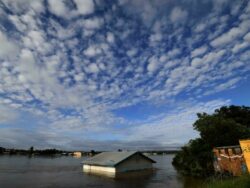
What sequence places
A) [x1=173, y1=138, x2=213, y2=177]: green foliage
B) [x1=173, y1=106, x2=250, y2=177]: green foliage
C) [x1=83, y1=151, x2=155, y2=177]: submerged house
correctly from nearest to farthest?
[x1=173, y1=138, x2=213, y2=177]: green foliage → [x1=173, y1=106, x2=250, y2=177]: green foliage → [x1=83, y1=151, x2=155, y2=177]: submerged house

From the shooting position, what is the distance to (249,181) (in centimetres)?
1473

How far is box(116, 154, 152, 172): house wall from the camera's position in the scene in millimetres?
40031

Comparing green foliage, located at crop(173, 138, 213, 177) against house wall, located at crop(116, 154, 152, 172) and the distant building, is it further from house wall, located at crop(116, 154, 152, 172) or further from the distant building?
house wall, located at crop(116, 154, 152, 172)

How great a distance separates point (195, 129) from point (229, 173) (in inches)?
446

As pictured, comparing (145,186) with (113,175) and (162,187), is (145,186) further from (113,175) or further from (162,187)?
(113,175)

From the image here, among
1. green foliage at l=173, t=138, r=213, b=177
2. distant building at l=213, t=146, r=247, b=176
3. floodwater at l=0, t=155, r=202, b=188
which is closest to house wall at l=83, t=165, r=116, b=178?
floodwater at l=0, t=155, r=202, b=188

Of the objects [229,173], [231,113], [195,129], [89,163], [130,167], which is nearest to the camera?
[229,173]

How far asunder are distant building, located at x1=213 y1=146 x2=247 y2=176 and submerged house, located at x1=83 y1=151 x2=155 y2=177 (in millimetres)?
15364

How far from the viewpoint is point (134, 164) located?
4309cm

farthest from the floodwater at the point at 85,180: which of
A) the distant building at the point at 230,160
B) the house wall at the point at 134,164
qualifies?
the distant building at the point at 230,160

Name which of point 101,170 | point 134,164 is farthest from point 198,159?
point 101,170

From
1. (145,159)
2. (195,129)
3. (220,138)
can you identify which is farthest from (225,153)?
(145,159)

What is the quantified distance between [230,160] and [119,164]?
18222mm

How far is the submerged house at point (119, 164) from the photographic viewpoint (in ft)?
127
